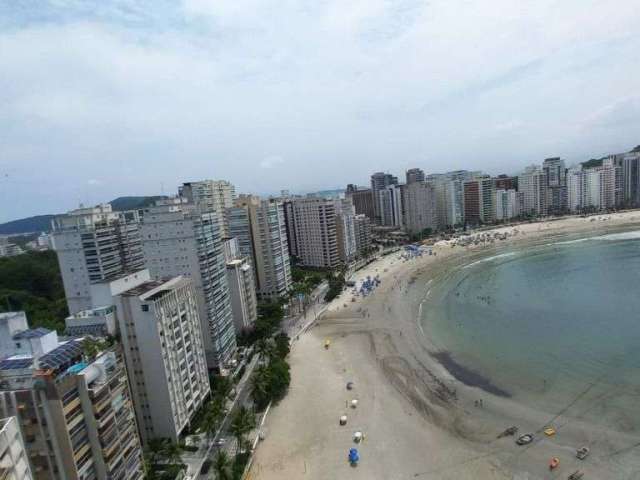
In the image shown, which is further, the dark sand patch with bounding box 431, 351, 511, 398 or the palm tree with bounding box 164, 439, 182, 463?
the dark sand patch with bounding box 431, 351, 511, 398

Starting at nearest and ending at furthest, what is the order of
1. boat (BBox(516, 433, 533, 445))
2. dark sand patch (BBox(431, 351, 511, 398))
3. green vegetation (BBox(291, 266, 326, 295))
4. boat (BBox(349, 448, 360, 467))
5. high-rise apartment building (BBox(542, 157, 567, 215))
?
boat (BBox(349, 448, 360, 467)) → boat (BBox(516, 433, 533, 445)) → dark sand patch (BBox(431, 351, 511, 398)) → green vegetation (BBox(291, 266, 326, 295)) → high-rise apartment building (BBox(542, 157, 567, 215))

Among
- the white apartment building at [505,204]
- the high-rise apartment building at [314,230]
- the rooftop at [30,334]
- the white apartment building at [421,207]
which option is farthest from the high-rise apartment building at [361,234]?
the rooftop at [30,334]

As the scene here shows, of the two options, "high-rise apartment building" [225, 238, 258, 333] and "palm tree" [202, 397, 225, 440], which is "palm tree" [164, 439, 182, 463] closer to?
"palm tree" [202, 397, 225, 440]

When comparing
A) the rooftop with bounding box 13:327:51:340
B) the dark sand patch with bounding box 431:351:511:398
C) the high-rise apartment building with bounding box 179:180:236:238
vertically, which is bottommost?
the dark sand patch with bounding box 431:351:511:398

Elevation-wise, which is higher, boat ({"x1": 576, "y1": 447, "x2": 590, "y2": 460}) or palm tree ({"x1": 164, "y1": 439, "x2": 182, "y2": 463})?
palm tree ({"x1": 164, "y1": 439, "x2": 182, "y2": 463})

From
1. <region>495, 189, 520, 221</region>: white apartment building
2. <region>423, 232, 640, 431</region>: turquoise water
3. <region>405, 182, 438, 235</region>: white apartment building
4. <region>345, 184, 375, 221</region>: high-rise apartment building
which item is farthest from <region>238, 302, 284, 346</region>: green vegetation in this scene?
<region>495, 189, 520, 221</region>: white apartment building

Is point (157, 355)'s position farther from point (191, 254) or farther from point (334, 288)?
point (334, 288)

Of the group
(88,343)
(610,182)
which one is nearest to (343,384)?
(88,343)

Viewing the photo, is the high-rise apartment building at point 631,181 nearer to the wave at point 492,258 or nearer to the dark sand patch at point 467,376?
the wave at point 492,258

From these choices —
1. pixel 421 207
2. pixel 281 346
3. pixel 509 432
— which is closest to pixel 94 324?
pixel 281 346
